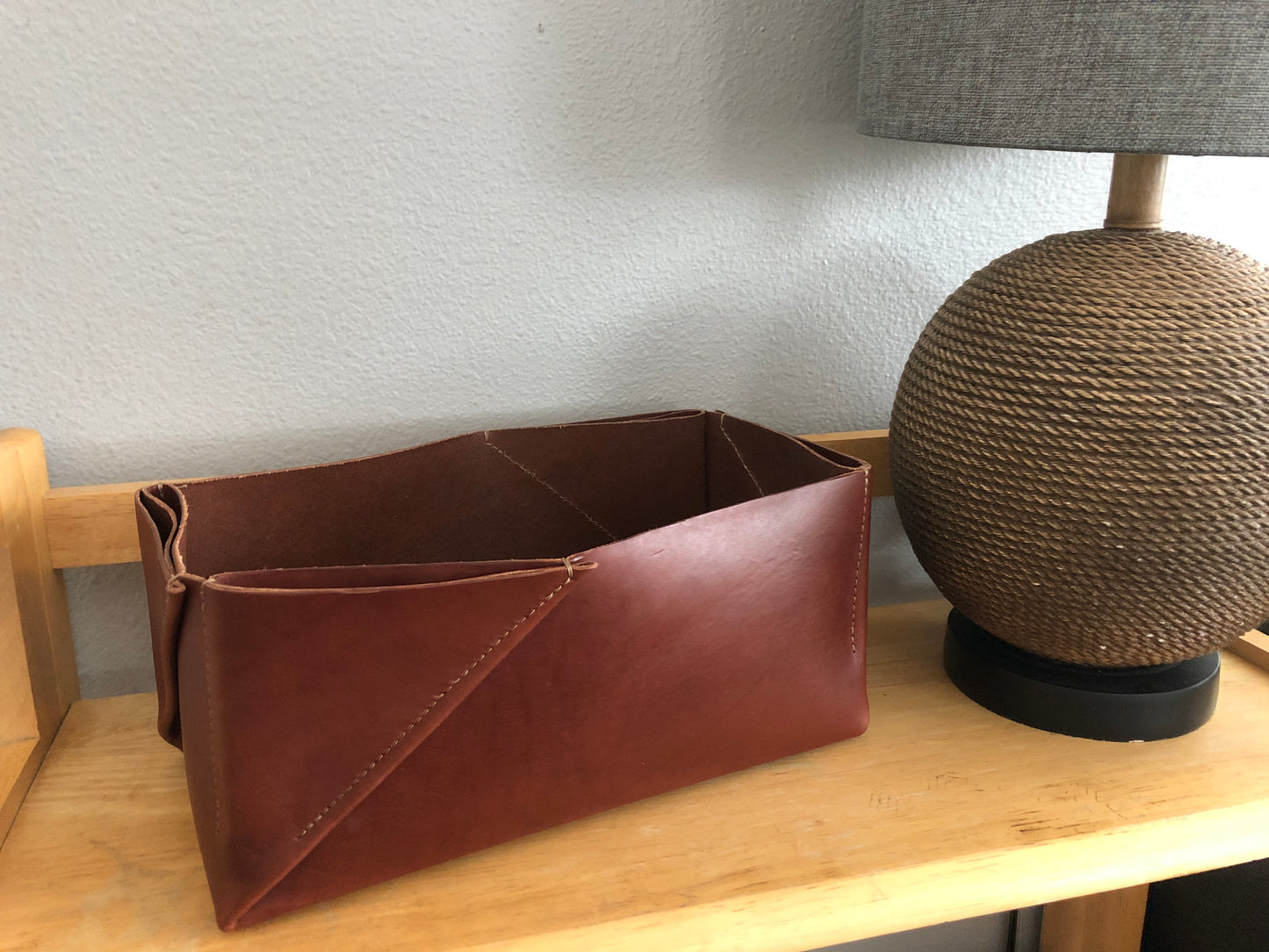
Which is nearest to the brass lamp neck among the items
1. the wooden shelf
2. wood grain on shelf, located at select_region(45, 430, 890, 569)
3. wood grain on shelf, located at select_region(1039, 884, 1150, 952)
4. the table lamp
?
the table lamp

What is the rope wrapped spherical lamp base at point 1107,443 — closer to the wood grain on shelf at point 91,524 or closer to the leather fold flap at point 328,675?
the leather fold flap at point 328,675

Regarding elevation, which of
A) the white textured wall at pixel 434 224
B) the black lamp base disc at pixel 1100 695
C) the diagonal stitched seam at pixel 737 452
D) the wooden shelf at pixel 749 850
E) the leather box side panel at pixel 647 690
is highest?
the white textured wall at pixel 434 224

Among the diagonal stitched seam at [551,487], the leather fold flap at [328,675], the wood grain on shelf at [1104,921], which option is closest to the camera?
the leather fold flap at [328,675]

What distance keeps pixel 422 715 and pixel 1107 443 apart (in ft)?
1.39

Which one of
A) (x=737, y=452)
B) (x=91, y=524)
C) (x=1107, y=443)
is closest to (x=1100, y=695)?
(x=1107, y=443)

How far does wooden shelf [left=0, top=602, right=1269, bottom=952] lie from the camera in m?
0.50

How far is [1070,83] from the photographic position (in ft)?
1.66

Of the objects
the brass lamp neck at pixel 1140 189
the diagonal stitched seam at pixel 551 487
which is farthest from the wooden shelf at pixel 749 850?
the brass lamp neck at pixel 1140 189

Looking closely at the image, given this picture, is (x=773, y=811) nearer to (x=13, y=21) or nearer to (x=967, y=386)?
(x=967, y=386)

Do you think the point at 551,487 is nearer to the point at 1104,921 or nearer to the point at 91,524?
the point at 91,524

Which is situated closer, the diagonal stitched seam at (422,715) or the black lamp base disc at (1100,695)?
the diagonal stitched seam at (422,715)

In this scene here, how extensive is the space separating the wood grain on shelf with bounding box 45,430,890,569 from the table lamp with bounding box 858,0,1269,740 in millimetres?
559

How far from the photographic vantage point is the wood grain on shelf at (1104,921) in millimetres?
875

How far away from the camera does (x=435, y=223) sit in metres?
0.71
